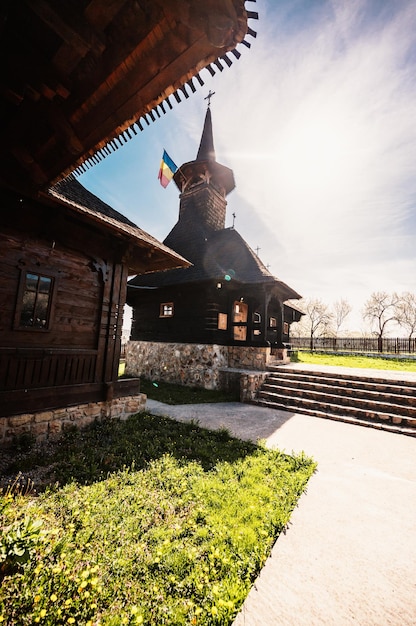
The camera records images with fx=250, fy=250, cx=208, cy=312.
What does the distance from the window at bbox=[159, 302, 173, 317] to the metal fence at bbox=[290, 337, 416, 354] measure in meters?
18.5

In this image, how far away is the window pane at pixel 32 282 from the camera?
5155 mm

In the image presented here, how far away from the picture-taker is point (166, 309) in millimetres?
13766

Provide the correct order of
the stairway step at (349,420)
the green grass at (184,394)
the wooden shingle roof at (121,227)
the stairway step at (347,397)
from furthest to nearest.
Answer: the green grass at (184,394)
the stairway step at (347,397)
the stairway step at (349,420)
the wooden shingle roof at (121,227)

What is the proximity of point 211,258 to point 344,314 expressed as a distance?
56.7 metres

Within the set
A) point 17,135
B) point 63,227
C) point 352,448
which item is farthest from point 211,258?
point 17,135

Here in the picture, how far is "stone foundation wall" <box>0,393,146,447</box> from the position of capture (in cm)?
466

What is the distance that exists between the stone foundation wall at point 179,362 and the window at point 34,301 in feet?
23.5

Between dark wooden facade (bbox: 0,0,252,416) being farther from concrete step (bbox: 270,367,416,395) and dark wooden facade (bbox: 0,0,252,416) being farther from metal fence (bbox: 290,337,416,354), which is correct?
metal fence (bbox: 290,337,416,354)

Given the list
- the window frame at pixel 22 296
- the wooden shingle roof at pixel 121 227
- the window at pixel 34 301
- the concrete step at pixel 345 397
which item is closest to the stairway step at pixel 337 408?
the concrete step at pixel 345 397

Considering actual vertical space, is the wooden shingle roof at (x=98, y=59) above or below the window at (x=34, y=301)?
above

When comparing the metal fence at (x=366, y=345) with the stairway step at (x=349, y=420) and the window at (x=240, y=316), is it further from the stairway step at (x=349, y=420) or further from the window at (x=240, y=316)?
the stairway step at (x=349, y=420)

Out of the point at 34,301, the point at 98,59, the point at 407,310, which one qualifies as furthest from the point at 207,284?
the point at 407,310

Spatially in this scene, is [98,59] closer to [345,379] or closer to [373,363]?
[345,379]

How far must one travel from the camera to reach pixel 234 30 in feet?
4.98
